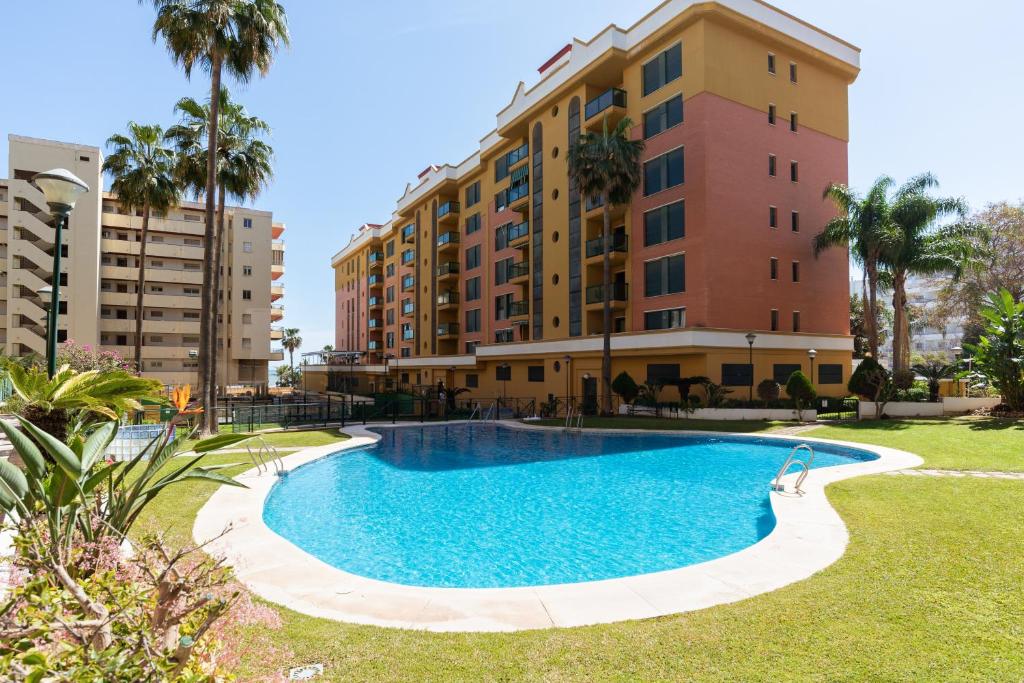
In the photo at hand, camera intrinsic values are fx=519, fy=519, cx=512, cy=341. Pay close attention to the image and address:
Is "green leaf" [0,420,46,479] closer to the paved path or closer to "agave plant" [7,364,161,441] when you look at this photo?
"agave plant" [7,364,161,441]

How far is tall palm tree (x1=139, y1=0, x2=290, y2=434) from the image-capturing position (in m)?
20.8

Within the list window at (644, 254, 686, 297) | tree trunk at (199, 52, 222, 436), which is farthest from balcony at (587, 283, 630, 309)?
tree trunk at (199, 52, 222, 436)

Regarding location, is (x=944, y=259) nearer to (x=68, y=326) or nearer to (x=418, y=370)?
(x=418, y=370)

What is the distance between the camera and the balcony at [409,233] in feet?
197

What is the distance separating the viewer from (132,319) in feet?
172

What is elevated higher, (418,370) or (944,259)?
(944,259)

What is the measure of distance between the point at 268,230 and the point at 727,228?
165ft

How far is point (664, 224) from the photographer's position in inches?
1213

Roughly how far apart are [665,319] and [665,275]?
259cm

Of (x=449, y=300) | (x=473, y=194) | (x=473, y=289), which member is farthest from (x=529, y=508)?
(x=473, y=194)

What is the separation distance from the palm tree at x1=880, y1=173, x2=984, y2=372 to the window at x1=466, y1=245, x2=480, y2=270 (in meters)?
31.8

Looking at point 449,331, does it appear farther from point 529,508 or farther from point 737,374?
point 529,508

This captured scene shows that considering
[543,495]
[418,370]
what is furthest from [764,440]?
[418,370]

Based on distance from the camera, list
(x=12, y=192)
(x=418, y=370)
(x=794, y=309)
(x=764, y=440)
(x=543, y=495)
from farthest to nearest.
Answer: (x=418, y=370) → (x=12, y=192) → (x=794, y=309) → (x=764, y=440) → (x=543, y=495)
